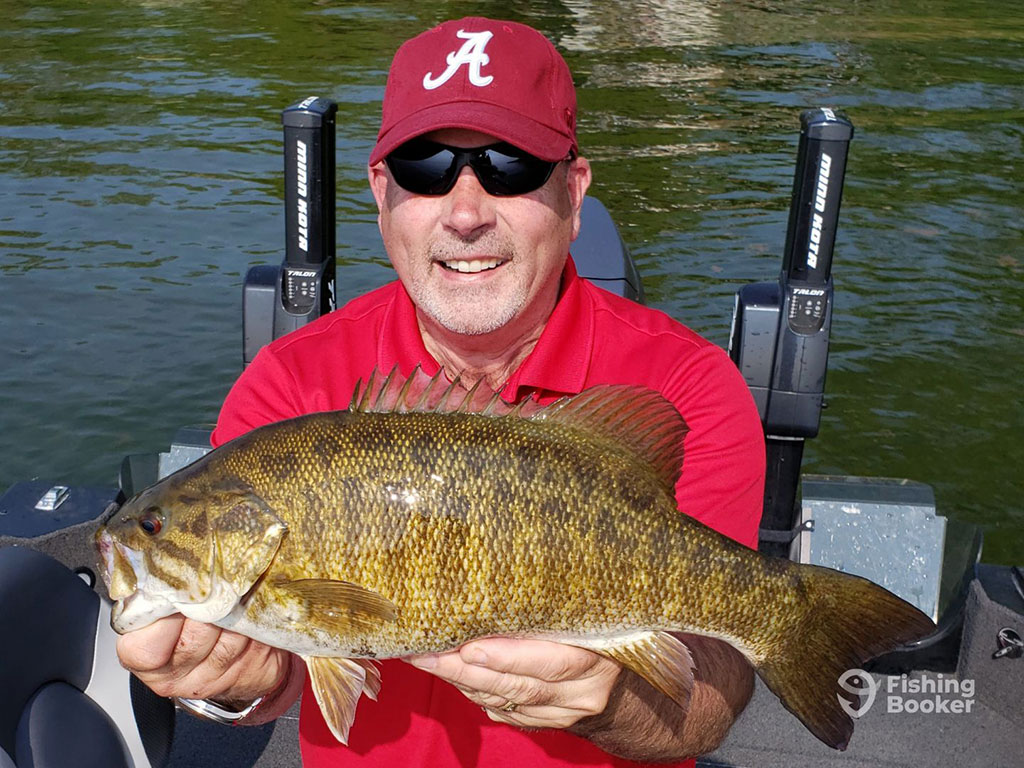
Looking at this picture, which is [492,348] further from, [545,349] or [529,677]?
[529,677]

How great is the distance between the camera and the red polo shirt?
7.97ft

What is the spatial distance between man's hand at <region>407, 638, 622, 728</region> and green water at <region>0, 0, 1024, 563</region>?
6647 mm

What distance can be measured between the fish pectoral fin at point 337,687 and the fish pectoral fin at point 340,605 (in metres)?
0.19

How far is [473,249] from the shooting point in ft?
8.21

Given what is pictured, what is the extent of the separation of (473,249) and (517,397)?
379 millimetres

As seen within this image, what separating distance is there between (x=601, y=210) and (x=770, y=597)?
3195 mm

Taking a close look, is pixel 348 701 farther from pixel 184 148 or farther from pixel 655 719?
pixel 184 148

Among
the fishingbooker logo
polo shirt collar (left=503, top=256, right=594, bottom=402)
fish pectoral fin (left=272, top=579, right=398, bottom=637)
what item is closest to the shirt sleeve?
polo shirt collar (left=503, top=256, right=594, bottom=402)

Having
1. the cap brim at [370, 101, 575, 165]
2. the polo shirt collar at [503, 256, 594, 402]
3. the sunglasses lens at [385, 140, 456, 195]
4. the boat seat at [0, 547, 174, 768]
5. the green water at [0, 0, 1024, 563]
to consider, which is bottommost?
the green water at [0, 0, 1024, 563]

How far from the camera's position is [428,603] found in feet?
6.49

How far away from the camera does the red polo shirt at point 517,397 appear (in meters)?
2.43

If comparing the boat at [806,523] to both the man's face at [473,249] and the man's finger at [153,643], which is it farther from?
the man's finger at [153,643]

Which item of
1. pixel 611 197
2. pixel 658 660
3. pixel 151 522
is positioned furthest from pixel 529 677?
pixel 611 197

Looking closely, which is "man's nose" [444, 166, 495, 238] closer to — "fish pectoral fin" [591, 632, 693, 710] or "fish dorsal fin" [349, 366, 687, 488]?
"fish dorsal fin" [349, 366, 687, 488]
